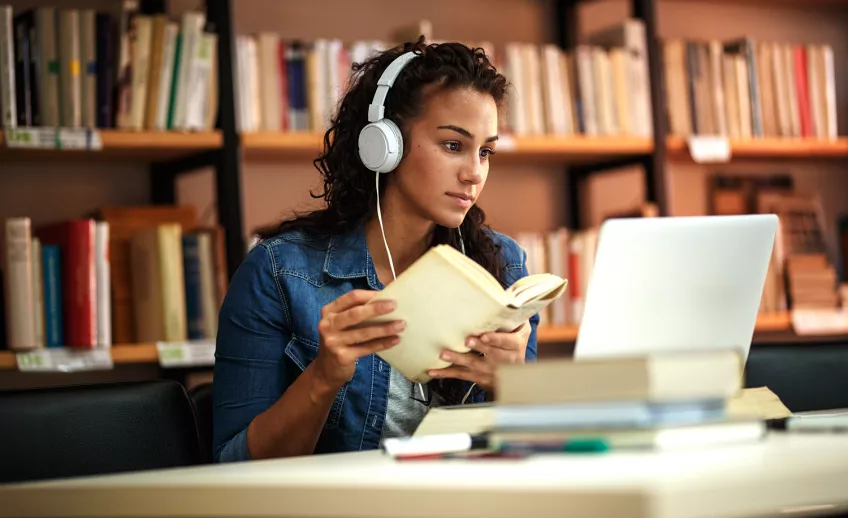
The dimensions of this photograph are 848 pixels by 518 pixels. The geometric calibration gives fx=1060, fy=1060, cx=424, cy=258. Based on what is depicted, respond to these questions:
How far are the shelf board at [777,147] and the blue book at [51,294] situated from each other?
1636 mm

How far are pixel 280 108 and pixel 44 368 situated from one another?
0.80 meters

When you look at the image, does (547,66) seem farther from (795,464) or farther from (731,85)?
(795,464)

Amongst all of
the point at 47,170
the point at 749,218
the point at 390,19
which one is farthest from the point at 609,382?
the point at 390,19

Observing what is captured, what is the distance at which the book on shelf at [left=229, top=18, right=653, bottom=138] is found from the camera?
8.28 ft

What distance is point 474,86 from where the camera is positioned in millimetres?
1713

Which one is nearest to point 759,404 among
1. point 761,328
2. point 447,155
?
point 447,155

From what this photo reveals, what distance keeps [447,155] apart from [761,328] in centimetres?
162

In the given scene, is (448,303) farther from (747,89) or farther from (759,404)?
(747,89)

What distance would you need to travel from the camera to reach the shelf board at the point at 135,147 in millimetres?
2354

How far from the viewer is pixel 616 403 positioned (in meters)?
0.79

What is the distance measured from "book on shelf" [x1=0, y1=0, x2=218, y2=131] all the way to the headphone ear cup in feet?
3.01

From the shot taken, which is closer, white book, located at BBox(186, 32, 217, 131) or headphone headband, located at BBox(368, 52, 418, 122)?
headphone headband, located at BBox(368, 52, 418, 122)

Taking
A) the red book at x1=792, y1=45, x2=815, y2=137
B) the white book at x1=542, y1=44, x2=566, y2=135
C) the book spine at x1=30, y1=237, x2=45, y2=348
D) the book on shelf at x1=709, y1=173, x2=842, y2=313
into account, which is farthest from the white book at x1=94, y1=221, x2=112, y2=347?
the red book at x1=792, y1=45, x2=815, y2=137

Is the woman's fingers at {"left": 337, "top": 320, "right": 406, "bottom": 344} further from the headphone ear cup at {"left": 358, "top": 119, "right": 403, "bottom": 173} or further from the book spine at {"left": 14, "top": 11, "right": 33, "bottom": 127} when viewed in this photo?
the book spine at {"left": 14, "top": 11, "right": 33, "bottom": 127}
